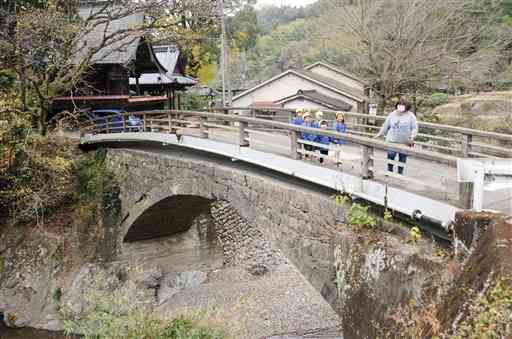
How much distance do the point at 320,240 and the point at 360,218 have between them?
3.98 feet

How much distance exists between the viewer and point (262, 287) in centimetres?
1638

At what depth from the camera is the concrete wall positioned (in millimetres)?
5648

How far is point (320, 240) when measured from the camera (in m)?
7.56

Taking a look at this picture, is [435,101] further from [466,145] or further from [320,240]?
[320,240]

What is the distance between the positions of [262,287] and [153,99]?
10.8 m

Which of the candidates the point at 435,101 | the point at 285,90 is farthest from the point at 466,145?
the point at 435,101

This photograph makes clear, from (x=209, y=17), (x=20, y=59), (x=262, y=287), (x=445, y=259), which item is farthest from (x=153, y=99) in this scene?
(x=445, y=259)

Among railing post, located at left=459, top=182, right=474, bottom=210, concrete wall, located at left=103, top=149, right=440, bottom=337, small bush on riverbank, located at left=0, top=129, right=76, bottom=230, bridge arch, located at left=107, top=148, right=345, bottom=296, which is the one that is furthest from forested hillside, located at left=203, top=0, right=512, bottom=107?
railing post, located at left=459, top=182, right=474, bottom=210

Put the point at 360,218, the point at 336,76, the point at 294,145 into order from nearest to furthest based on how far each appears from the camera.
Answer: the point at 360,218 → the point at 294,145 → the point at 336,76

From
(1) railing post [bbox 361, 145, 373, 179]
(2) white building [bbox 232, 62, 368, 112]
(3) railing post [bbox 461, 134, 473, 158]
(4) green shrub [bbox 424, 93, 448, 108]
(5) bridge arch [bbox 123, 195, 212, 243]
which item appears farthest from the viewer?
(4) green shrub [bbox 424, 93, 448, 108]

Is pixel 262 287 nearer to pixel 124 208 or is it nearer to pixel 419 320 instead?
pixel 124 208

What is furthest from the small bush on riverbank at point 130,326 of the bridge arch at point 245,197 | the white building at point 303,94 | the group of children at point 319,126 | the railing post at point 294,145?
the white building at point 303,94

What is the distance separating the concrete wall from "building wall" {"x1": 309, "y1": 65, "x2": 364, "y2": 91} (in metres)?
18.8

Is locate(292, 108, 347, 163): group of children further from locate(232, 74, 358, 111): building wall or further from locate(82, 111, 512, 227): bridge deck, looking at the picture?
locate(232, 74, 358, 111): building wall
